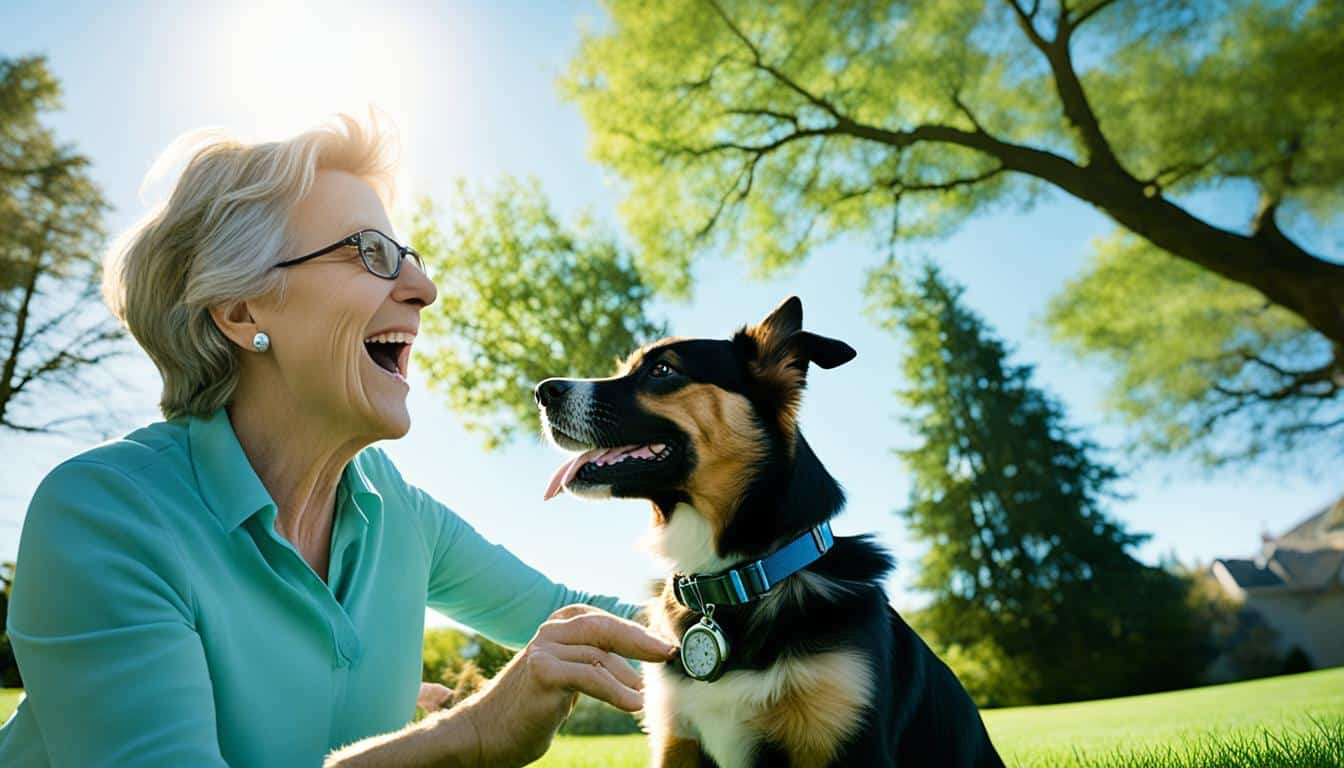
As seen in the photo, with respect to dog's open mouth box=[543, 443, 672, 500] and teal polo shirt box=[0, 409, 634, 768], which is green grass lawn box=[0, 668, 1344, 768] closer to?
dog's open mouth box=[543, 443, 672, 500]

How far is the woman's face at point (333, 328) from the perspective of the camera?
8.63 feet

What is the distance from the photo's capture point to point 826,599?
2.72 m

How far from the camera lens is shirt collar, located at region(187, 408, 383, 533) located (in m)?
2.33

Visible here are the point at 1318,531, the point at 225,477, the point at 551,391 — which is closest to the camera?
the point at 225,477

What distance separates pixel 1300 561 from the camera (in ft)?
93.1

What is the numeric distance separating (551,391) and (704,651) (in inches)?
41.1

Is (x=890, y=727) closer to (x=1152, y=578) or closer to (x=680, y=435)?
(x=680, y=435)

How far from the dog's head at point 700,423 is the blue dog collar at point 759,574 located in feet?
0.70

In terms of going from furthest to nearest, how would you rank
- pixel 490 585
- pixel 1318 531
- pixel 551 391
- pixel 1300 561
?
1. pixel 1318 531
2. pixel 1300 561
3. pixel 490 585
4. pixel 551 391

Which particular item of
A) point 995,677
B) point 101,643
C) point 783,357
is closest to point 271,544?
point 101,643

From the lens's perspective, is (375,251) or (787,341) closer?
(375,251)

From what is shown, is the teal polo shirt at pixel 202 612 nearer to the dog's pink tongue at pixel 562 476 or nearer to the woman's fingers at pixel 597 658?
the dog's pink tongue at pixel 562 476

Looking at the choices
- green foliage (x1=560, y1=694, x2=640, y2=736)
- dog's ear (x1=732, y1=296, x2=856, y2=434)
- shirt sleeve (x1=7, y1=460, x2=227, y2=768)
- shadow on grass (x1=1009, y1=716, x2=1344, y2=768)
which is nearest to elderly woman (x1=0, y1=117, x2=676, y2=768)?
shirt sleeve (x1=7, y1=460, x2=227, y2=768)

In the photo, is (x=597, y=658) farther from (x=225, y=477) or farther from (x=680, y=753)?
(x=225, y=477)
